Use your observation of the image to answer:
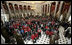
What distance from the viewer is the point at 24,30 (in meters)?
6.98

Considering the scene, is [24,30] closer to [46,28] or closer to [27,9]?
[46,28]

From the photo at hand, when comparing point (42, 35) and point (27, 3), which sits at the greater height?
point (27, 3)

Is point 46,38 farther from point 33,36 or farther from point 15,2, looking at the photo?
point 15,2

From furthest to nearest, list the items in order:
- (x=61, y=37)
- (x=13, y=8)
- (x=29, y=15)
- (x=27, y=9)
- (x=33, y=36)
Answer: (x=27, y=9)
(x=29, y=15)
(x=13, y=8)
(x=61, y=37)
(x=33, y=36)

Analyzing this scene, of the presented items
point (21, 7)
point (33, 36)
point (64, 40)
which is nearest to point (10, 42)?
point (33, 36)

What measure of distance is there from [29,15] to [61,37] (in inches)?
218

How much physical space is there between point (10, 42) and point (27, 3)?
25.8ft

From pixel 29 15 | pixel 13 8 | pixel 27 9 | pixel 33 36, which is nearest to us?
pixel 33 36

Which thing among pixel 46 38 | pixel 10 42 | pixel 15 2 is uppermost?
pixel 15 2

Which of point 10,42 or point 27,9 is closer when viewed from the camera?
point 10,42

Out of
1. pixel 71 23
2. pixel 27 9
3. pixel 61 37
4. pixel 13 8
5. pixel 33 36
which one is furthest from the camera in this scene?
pixel 27 9

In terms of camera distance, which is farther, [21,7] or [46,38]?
[21,7]

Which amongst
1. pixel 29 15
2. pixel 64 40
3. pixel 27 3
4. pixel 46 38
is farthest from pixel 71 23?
pixel 27 3

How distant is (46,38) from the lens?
747 cm
